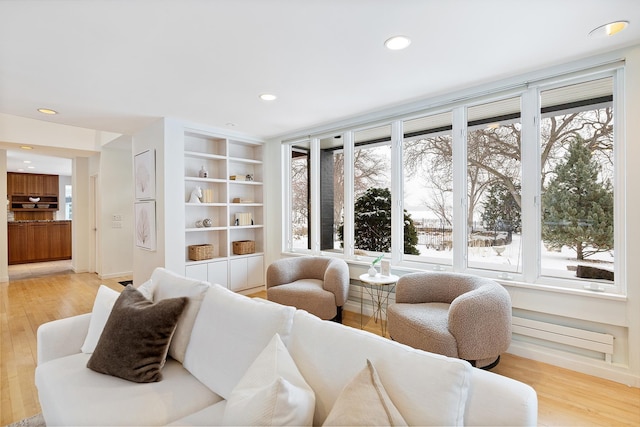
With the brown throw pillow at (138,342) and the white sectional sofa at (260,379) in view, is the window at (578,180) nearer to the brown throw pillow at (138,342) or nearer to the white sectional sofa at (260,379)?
the white sectional sofa at (260,379)

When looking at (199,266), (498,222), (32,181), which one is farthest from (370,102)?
(32,181)

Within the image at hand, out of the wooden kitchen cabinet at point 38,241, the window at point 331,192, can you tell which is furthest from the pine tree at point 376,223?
the wooden kitchen cabinet at point 38,241

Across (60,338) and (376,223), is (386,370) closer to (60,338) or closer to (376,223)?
(60,338)

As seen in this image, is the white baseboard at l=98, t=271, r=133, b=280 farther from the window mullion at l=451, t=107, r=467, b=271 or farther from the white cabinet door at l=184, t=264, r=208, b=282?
the window mullion at l=451, t=107, r=467, b=271

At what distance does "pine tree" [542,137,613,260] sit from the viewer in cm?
246

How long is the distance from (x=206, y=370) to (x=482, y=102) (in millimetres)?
3125

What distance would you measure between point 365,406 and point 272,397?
0.30 meters

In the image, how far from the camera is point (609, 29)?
2008 millimetres

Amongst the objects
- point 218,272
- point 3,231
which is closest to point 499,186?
point 218,272

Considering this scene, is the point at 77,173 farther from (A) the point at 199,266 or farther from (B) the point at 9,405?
(B) the point at 9,405

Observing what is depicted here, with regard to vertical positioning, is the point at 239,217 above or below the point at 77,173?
below

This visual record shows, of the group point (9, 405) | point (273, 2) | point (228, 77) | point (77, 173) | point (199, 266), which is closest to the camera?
point (273, 2)

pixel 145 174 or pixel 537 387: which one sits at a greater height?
pixel 145 174

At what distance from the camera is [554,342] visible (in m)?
2.59
